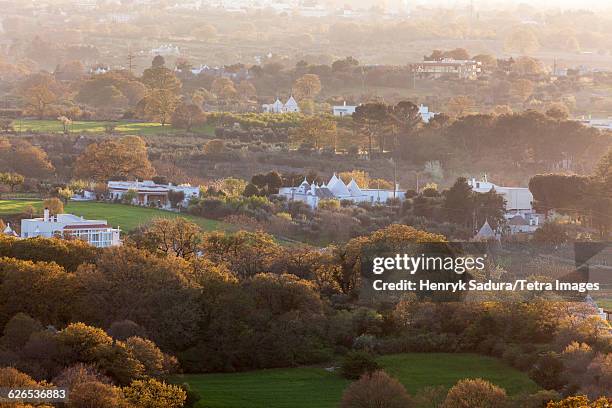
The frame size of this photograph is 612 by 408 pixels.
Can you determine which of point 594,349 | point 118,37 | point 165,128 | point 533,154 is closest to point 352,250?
point 594,349

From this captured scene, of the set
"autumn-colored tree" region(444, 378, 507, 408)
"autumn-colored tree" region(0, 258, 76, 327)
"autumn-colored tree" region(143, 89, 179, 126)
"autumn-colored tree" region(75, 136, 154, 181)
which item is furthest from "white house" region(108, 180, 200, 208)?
"autumn-colored tree" region(444, 378, 507, 408)

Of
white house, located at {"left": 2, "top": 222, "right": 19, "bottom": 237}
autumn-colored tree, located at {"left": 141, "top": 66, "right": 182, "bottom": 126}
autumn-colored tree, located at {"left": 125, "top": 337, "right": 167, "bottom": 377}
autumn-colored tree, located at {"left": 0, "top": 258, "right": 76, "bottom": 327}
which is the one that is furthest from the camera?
autumn-colored tree, located at {"left": 141, "top": 66, "right": 182, "bottom": 126}

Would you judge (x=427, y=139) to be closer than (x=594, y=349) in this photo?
No

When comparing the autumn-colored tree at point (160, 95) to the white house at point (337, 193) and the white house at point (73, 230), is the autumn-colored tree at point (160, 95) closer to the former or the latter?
the white house at point (337, 193)

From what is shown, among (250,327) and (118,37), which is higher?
(118,37)

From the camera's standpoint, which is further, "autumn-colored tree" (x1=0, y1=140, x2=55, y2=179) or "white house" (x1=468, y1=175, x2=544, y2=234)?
"autumn-colored tree" (x1=0, y1=140, x2=55, y2=179)

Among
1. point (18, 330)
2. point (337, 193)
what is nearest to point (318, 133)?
point (337, 193)

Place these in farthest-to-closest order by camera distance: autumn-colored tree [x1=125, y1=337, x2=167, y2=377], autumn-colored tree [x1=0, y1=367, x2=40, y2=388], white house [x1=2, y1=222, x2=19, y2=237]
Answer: white house [x1=2, y1=222, x2=19, y2=237], autumn-colored tree [x1=125, y1=337, x2=167, y2=377], autumn-colored tree [x1=0, y1=367, x2=40, y2=388]

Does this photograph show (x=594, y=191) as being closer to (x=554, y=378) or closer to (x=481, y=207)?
(x=481, y=207)

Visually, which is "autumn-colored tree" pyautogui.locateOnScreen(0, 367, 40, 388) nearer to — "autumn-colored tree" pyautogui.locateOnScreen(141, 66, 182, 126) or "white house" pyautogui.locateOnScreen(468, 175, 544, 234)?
"white house" pyautogui.locateOnScreen(468, 175, 544, 234)
